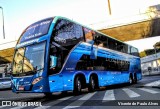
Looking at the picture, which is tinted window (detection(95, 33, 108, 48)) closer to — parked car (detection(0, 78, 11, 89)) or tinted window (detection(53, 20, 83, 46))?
tinted window (detection(53, 20, 83, 46))

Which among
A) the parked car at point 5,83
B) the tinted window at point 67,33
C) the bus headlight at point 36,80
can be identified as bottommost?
the parked car at point 5,83

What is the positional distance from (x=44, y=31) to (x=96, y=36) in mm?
5200

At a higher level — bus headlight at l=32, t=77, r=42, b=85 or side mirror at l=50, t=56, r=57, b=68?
side mirror at l=50, t=56, r=57, b=68

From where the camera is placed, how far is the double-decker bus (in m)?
11.6

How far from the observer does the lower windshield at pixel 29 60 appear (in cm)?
1166

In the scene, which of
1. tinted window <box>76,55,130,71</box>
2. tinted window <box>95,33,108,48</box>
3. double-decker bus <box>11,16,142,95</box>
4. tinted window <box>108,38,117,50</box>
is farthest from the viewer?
tinted window <box>108,38,117,50</box>

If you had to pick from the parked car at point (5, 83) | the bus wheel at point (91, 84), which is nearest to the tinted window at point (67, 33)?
the bus wheel at point (91, 84)

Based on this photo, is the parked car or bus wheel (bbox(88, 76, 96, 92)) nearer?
bus wheel (bbox(88, 76, 96, 92))

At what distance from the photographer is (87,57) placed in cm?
1466

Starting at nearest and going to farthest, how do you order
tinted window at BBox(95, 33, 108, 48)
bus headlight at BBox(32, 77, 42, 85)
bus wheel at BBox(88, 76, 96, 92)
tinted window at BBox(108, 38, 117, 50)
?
1. bus headlight at BBox(32, 77, 42, 85)
2. bus wheel at BBox(88, 76, 96, 92)
3. tinted window at BBox(95, 33, 108, 48)
4. tinted window at BBox(108, 38, 117, 50)

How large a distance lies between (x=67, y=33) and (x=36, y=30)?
4.82ft

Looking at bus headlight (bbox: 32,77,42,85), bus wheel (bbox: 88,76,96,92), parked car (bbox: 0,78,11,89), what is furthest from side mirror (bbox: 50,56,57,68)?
parked car (bbox: 0,78,11,89)

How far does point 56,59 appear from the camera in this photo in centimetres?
1187

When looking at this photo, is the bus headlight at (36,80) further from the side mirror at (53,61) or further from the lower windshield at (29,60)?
the side mirror at (53,61)
